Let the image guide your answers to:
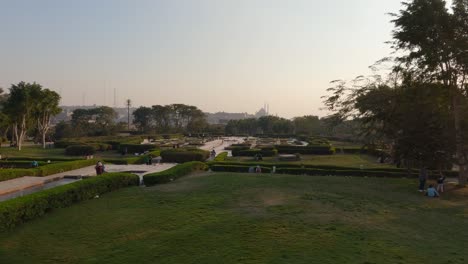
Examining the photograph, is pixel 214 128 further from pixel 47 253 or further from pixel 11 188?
pixel 47 253

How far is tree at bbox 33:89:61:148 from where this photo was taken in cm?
5247

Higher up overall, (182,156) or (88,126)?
(88,126)

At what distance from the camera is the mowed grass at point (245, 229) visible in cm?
898

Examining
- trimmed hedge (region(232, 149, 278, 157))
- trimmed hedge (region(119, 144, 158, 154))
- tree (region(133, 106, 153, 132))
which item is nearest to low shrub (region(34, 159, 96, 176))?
trimmed hedge (region(119, 144, 158, 154))

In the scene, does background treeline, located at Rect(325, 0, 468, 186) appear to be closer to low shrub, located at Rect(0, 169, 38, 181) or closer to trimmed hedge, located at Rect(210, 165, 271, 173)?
trimmed hedge, located at Rect(210, 165, 271, 173)

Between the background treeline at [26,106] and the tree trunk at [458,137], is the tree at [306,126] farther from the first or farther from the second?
the tree trunk at [458,137]

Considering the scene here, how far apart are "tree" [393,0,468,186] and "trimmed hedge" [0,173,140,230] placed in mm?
17259

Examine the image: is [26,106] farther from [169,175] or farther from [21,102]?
[169,175]

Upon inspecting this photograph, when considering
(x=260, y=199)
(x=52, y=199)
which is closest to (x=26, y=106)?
(x=52, y=199)

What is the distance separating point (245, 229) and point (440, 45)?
16247 millimetres

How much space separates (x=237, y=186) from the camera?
1797 centimetres

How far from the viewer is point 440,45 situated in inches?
811

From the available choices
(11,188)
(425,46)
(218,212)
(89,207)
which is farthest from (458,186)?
(11,188)

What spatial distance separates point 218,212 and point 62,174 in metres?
17.0
